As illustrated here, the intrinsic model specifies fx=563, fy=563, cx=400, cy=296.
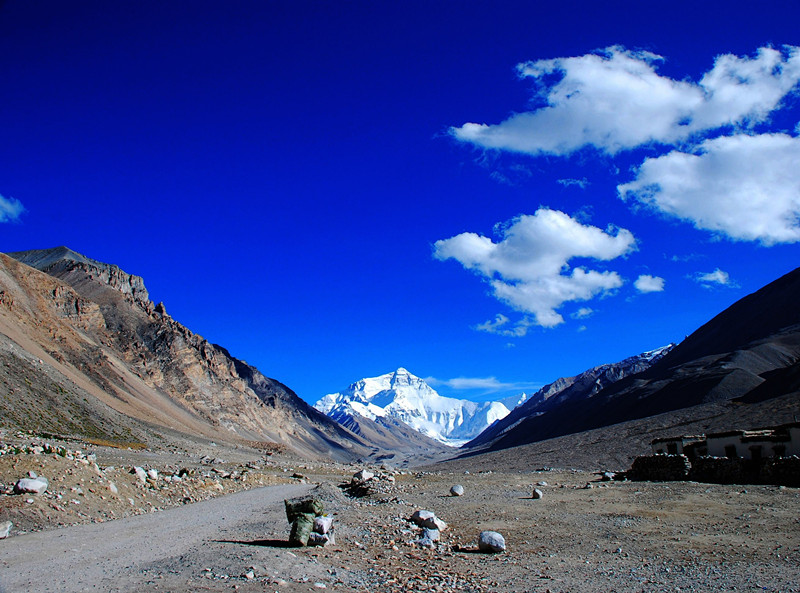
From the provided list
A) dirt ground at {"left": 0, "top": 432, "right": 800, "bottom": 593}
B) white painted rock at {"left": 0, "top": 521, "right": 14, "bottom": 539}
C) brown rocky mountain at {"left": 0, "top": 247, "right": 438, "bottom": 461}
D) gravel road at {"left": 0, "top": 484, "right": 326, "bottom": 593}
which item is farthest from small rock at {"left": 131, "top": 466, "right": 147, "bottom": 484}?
brown rocky mountain at {"left": 0, "top": 247, "right": 438, "bottom": 461}

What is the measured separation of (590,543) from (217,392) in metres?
133

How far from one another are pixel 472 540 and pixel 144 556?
8.29m

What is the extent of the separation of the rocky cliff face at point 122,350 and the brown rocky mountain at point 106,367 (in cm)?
25

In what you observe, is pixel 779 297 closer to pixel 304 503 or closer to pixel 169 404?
pixel 169 404

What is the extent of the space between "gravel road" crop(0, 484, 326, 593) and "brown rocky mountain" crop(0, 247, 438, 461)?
132 feet

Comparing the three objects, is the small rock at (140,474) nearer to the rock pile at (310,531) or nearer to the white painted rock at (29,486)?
the white painted rock at (29,486)

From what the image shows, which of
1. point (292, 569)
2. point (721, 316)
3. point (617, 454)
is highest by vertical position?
point (721, 316)

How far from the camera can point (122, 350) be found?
11450cm

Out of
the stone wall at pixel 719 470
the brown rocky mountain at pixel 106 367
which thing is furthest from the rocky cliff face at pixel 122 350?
the stone wall at pixel 719 470

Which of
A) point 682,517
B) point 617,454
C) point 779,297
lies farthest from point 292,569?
point 779,297

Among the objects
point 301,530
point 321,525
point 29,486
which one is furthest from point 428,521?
point 29,486

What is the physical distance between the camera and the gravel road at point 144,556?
962cm

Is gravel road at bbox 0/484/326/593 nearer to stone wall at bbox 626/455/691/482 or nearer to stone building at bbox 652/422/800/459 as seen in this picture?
stone wall at bbox 626/455/691/482

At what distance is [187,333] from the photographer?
466ft
